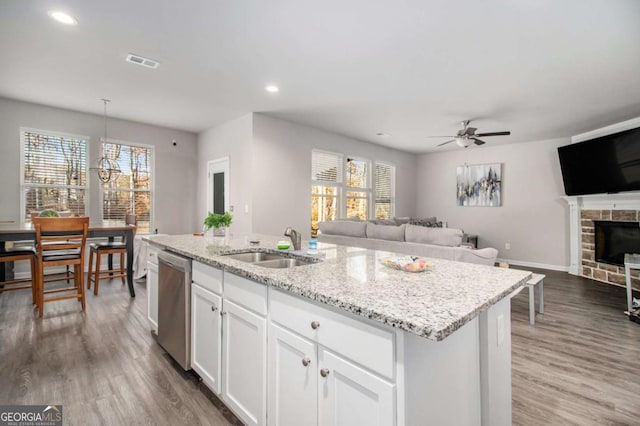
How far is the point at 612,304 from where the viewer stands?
399 cm

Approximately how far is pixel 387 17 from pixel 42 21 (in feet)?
9.40

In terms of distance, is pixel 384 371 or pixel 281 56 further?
pixel 281 56

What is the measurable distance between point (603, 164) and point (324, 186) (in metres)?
4.77

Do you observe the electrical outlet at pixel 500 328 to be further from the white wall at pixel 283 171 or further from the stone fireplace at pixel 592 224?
the stone fireplace at pixel 592 224

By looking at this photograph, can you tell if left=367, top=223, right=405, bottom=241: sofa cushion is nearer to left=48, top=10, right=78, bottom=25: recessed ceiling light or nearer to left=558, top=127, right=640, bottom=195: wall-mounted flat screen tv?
left=558, top=127, right=640, bottom=195: wall-mounted flat screen tv

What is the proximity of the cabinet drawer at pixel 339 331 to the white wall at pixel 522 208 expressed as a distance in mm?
7143

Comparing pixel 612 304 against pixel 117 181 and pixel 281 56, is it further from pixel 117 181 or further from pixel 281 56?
pixel 117 181

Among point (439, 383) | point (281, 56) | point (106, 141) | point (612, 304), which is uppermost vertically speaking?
point (281, 56)

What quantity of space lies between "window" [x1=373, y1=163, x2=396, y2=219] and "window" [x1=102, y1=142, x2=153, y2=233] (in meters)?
→ 4.96

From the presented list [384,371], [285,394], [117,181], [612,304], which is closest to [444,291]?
[384,371]

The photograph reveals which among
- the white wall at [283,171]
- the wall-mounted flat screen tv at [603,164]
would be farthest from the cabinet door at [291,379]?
the wall-mounted flat screen tv at [603,164]

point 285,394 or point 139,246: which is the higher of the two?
point 139,246

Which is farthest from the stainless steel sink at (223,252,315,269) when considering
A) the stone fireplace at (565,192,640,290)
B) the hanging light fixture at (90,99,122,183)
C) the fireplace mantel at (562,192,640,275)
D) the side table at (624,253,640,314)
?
the fireplace mantel at (562,192,640,275)

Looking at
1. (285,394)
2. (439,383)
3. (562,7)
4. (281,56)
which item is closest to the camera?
(439,383)
